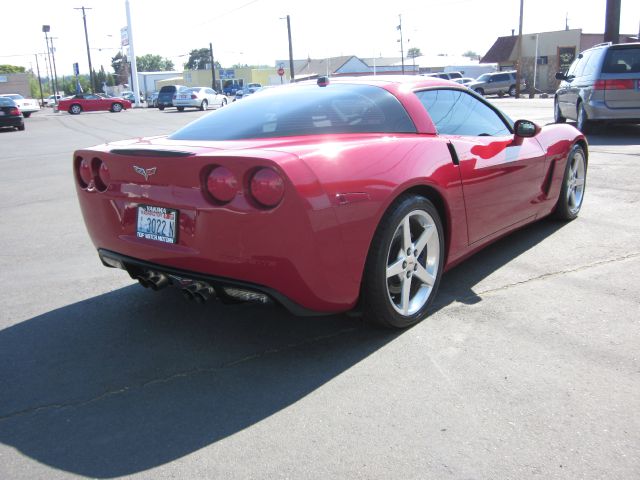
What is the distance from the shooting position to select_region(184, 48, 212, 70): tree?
6255 inches

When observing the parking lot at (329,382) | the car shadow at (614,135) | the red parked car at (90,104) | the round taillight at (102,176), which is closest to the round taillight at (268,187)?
the parking lot at (329,382)

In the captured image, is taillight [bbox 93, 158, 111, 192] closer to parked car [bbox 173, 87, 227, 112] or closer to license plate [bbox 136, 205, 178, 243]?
license plate [bbox 136, 205, 178, 243]

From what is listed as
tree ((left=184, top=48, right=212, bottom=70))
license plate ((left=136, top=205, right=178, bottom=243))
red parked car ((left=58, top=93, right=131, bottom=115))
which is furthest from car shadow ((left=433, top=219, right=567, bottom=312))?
tree ((left=184, top=48, right=212, bottom=70))

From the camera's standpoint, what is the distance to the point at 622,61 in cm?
1145

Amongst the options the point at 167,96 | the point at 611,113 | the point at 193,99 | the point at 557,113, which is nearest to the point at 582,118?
the point at 611,113

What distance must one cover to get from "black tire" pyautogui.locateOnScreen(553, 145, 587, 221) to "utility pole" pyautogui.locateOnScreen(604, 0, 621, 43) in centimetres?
1605

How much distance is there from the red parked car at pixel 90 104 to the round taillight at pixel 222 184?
1598 inches

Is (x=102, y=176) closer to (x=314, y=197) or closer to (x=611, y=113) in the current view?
(x=314, y=197)

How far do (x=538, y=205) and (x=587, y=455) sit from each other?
2.95 m

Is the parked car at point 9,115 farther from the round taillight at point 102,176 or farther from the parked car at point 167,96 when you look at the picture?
the round taillight at point 102,176

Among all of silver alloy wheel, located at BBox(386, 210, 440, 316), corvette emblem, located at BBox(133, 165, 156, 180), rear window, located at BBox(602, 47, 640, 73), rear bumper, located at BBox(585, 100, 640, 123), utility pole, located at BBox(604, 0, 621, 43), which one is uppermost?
utility pole, located at BBox(604, 0, 621, 43)

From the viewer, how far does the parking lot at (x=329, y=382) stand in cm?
234

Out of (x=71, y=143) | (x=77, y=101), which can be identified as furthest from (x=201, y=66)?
(x=71, y=143)

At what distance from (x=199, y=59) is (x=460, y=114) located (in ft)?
545
